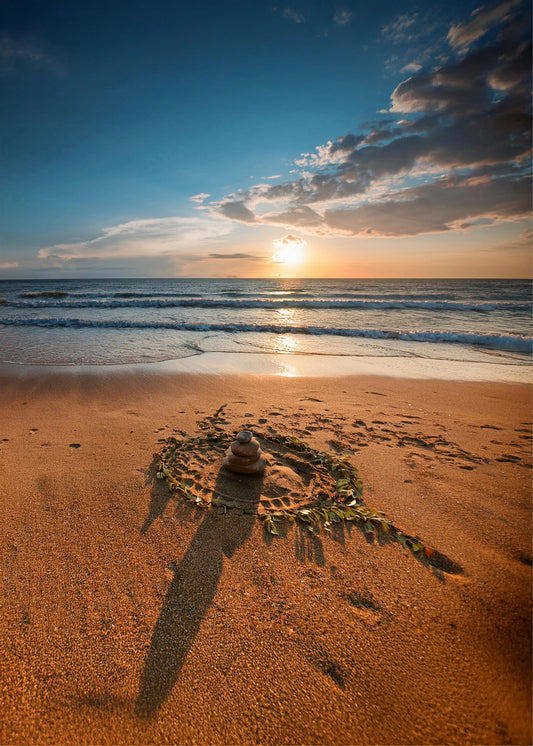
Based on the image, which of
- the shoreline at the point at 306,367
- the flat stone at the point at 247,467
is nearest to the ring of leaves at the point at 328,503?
the flat stone at the point at 247,467

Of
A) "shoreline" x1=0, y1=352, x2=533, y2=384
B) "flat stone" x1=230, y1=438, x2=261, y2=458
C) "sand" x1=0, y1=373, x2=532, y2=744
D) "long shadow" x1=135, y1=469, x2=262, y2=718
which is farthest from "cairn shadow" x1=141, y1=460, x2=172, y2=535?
"shoreline" x1=0, y1=352, x2=533, y2=384

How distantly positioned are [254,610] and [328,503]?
1291mm

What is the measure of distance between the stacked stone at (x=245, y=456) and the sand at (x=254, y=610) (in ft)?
1.31

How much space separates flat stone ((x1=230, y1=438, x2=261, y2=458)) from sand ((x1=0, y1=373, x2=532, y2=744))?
1.70 feet

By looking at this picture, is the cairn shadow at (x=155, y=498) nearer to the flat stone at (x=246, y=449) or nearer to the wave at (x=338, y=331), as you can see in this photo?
the flat stone at (x=246, y=449)

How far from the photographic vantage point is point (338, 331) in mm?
13969

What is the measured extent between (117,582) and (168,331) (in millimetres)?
12447

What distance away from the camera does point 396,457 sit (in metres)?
3.85

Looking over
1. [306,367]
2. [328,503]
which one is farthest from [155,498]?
[306,367]

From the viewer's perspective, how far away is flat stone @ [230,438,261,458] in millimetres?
3252

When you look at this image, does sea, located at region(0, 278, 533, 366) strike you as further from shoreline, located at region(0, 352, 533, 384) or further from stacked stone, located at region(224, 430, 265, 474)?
stacked stone, located at region(224, 430, 265, 474)

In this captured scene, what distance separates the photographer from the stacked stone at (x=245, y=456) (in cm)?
327

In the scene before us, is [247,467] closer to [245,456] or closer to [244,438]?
[245,456]

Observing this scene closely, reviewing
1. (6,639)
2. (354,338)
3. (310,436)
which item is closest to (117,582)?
(6,639)
